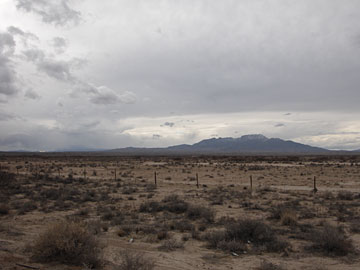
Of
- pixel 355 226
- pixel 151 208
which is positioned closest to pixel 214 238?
pixel 355 226

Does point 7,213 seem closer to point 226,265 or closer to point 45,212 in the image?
point 45,212

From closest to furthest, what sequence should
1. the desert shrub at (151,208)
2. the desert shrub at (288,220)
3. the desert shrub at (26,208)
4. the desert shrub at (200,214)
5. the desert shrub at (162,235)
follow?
the desert shrub at (162,235) → the desert shrub at (288,220) → the desert shrub at (200,214) → the desert shrub at (26,208) → the desert shrub at (151,208)

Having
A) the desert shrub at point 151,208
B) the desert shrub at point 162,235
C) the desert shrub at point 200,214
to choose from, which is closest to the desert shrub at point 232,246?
the desert shrub at point 162,235

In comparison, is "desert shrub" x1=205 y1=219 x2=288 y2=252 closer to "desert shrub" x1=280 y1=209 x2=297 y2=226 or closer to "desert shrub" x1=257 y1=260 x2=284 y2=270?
"desert shrub" x1=257 y1=260 x2=284 y2=270

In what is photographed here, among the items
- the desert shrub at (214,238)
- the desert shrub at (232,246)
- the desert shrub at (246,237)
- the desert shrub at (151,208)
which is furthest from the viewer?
the desert shrub at (151,208)

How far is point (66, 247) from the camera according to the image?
332 inches

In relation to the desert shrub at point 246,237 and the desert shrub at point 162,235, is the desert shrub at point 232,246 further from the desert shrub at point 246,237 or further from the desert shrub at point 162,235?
the desert shrub at point 162,235

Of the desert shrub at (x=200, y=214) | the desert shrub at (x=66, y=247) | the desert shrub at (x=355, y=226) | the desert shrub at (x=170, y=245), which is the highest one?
the desert shrub at (x=66, y=247)

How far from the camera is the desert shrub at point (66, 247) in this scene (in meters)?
8.37

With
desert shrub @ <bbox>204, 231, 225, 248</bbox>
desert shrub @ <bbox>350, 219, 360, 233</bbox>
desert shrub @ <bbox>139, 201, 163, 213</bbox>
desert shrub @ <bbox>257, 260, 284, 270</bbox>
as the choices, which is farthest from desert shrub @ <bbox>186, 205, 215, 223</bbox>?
desert shrub @ <bbox>350, 219, 360, 233</bbox>

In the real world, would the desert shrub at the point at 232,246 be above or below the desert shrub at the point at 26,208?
below

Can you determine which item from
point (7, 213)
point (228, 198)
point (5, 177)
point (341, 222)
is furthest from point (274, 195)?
point (5, 177)

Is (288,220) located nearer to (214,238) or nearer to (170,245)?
(214,238)

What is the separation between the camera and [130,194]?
2400 centimetres
